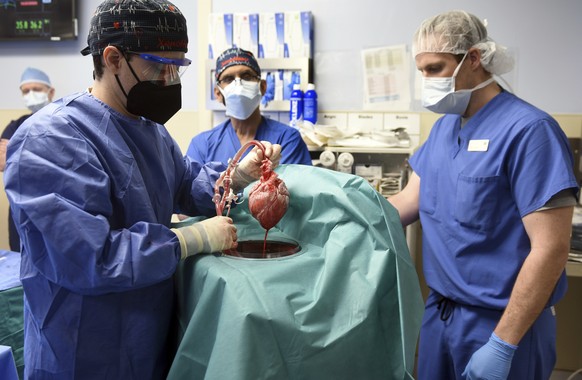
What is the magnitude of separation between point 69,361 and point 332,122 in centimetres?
216

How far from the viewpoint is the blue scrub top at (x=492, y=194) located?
4.44ft

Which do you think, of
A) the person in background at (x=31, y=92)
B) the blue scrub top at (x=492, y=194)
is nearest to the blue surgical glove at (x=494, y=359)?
the blue scrub top at (x=492, y=194)

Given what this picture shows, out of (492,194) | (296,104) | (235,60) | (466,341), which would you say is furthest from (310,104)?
(466,341)

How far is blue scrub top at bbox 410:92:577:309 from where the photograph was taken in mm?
1353

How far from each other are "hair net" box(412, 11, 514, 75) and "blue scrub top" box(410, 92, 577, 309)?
4.1 inches

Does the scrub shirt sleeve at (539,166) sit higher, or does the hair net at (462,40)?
the hair net at (462,40)

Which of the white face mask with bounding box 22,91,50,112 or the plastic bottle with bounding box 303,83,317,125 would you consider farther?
the white face mask with bounding box 22,91,50,112

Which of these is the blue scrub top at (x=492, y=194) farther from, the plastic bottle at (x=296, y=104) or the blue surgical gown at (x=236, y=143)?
the plastic bottle at (x=296, y=104)

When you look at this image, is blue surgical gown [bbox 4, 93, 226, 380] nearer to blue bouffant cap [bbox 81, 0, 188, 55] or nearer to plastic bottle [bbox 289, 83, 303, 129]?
blue bouffant cap [bbox 81, 0, 188, 55]

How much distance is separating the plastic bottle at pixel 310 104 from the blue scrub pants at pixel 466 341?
142cm

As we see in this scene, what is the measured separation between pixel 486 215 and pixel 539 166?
193 mm

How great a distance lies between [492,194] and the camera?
1.43 meters

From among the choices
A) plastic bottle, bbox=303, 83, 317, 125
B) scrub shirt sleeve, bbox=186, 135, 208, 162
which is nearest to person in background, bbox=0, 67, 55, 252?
scrub shirt sleeve, bbox=186, 135, 208, 162

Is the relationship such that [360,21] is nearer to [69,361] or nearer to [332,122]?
[332,122]
